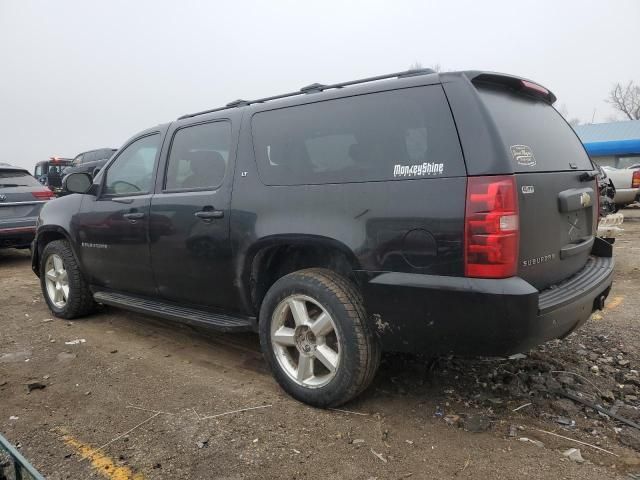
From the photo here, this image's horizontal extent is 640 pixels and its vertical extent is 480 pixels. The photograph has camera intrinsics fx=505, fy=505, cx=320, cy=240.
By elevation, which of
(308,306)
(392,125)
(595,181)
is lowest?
(308,306)

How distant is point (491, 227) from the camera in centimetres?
232

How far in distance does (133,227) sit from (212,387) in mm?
1478

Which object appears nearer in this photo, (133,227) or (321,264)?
(321,264)

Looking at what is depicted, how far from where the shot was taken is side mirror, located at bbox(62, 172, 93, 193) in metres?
4.51

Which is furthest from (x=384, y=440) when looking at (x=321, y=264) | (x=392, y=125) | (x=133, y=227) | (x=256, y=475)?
(x=133, y=227)

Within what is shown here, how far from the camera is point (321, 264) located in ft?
10.3

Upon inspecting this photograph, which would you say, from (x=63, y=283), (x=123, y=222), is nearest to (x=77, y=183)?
(x=123, y=222)

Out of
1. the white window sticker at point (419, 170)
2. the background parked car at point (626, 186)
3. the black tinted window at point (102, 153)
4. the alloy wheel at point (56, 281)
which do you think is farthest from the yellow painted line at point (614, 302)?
the black tinted window at point (102, 153)

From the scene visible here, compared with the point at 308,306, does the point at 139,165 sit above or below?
above

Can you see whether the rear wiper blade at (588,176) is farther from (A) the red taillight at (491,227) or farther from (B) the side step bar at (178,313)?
(B) the side step bar at (178,313)

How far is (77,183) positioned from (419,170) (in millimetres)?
3336

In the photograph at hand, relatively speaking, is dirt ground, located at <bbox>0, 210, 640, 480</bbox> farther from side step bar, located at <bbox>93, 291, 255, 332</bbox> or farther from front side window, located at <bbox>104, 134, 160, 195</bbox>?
front side window, located at <bbox>104, 134, 160, 195</bbox>

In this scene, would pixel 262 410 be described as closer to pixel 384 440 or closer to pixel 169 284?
pixel 384 440

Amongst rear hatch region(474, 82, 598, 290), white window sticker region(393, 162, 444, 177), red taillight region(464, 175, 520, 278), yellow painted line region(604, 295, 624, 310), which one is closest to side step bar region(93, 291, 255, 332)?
white window sticker region(393, 162, 444, 177)
